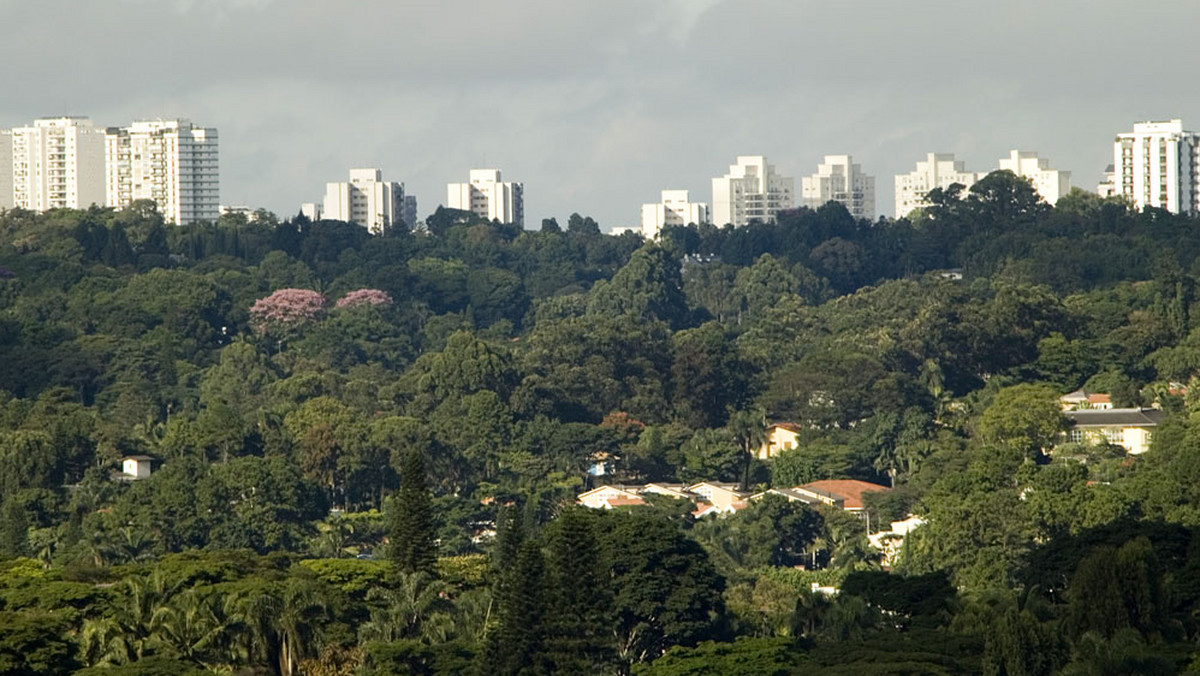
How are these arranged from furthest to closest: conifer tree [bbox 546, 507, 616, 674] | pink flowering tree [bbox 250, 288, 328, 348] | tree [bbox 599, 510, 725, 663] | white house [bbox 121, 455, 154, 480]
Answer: pink flowering tree [bbox 250, 288, 328, 348], white house [bbox 121, 455, 154, 480], tree [bbox 599, 510, 725, 663], conifer tree [bbox 546, 507, 616, 674]

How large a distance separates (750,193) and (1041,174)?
20366 millimetres

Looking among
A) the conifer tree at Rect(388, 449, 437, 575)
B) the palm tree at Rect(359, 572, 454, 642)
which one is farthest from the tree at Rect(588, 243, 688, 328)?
the palm tree at Rect(359, 572, 454, 642)

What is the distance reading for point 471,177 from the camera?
167250mm

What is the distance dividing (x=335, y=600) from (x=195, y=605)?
9.85 feet

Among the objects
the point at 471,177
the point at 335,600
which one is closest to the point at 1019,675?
the point at 335,600

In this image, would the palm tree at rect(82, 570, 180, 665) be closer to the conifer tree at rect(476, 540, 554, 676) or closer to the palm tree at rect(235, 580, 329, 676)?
the palm tree at rect(235, 580, 329, 676)

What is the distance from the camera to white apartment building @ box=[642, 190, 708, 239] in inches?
6673

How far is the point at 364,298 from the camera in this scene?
4461 inches

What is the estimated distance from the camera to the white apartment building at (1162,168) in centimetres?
13838

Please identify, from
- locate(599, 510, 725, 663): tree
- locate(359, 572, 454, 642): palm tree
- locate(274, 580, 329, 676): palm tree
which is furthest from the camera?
locate(599, 510, 725, 663): tree

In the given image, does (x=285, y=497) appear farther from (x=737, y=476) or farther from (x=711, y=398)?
(x=711, y=398)

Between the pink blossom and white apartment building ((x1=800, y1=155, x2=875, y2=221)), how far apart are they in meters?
67.0

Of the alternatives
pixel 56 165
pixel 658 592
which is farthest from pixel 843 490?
pixel 56 165

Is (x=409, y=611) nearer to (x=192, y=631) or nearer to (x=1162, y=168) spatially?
(x=192, y=631)
